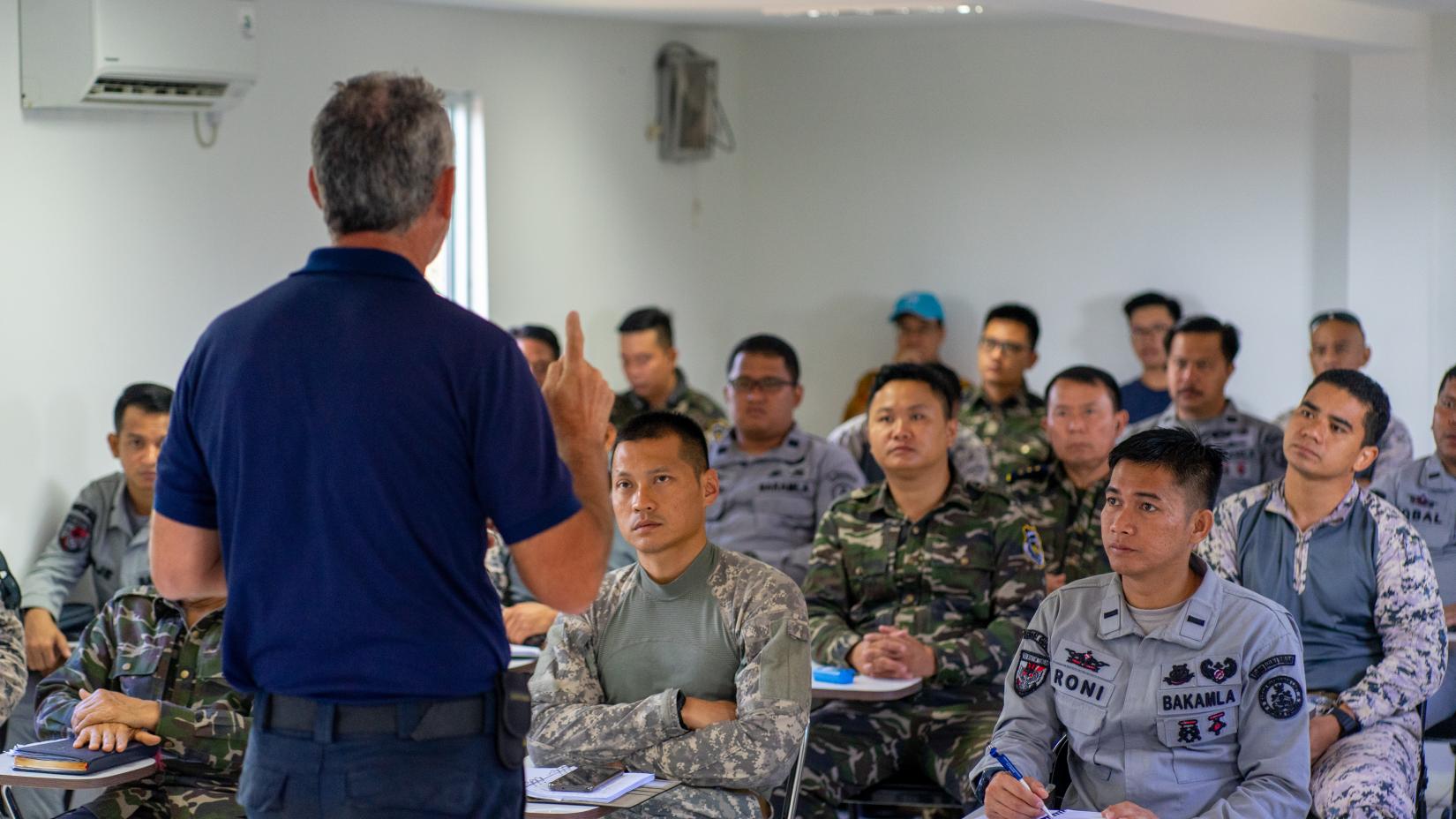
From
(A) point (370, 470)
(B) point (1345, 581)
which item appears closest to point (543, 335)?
(B) point (1345, 581)

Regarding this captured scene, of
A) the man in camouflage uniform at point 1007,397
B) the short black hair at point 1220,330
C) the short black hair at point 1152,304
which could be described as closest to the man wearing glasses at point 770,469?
the man in camouflage uniform at point 1007,397

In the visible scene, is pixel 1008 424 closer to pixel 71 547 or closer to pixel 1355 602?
pixel 1355 602

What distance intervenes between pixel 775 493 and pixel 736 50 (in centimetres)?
380

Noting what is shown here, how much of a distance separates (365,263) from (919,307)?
20.7ft

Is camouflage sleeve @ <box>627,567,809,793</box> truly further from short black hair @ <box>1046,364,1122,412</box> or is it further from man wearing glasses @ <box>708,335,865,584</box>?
short black hair @ <box>1046,364,1122,412</box>

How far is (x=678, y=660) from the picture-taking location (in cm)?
343

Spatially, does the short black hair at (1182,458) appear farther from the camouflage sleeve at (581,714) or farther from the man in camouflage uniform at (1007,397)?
the man in camouflage uniform at (1007,397)

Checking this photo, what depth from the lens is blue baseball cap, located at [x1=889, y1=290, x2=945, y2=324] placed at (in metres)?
8.05

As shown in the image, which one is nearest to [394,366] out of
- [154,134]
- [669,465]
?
[669,465]

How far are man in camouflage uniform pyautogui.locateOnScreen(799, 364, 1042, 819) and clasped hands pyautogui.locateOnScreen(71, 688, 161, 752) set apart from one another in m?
1.54

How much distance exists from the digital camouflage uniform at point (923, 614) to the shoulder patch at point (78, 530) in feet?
8.02

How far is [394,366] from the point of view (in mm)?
1873

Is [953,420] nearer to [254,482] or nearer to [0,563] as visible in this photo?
[0,563]

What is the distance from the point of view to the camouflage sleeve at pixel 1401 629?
11.9 feet
